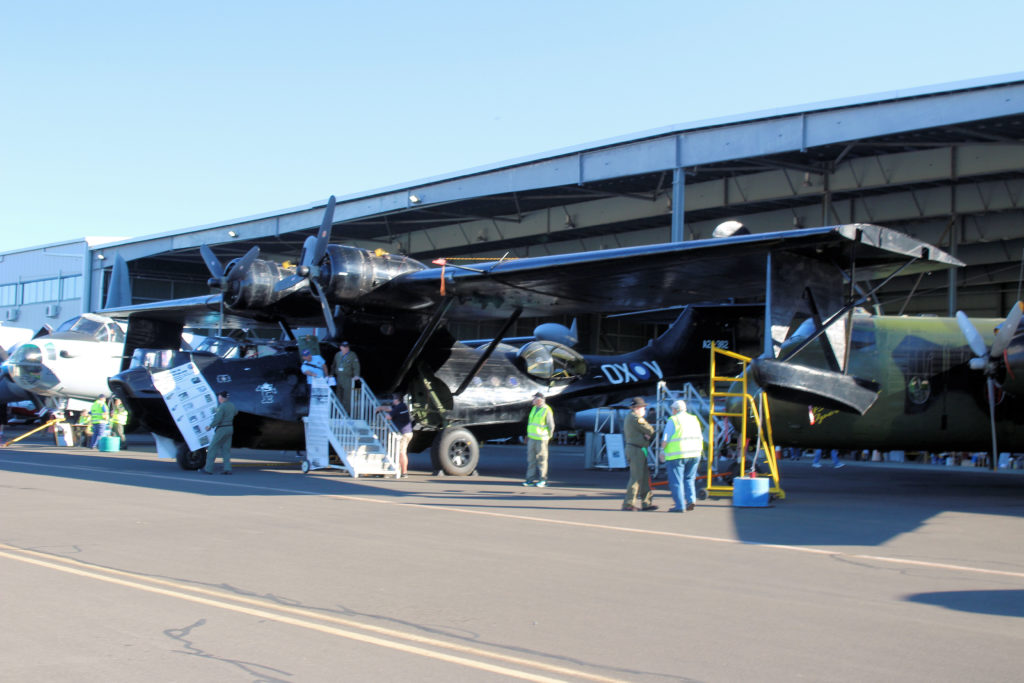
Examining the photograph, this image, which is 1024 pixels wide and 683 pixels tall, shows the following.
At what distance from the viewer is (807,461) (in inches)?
1236

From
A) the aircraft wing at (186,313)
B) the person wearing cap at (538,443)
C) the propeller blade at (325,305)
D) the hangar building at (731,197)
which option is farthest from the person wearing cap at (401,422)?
the hangar building at (731,197)

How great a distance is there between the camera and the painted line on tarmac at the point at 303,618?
4754 millimetres

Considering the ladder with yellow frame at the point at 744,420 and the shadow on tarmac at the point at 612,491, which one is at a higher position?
→ the ladder with yellow frame at the point at 744,420

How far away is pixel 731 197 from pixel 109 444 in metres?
21.7

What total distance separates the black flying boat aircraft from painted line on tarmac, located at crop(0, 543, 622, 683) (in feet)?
30.2

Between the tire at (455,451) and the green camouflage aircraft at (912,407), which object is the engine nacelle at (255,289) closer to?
the tire at (455,451)

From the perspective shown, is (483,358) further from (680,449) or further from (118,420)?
(118,420)

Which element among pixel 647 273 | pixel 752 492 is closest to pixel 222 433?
pixel 647 273

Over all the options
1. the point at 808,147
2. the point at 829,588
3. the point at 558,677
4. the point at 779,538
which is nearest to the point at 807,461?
the point at 808,147

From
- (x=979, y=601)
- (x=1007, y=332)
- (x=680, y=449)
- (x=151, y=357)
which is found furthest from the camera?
(x=151, y=357)

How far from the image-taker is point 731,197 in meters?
31.8

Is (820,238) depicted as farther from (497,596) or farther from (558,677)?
(558,677)

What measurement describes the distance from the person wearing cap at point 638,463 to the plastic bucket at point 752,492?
1.42 m

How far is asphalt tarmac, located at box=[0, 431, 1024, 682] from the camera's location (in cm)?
485
